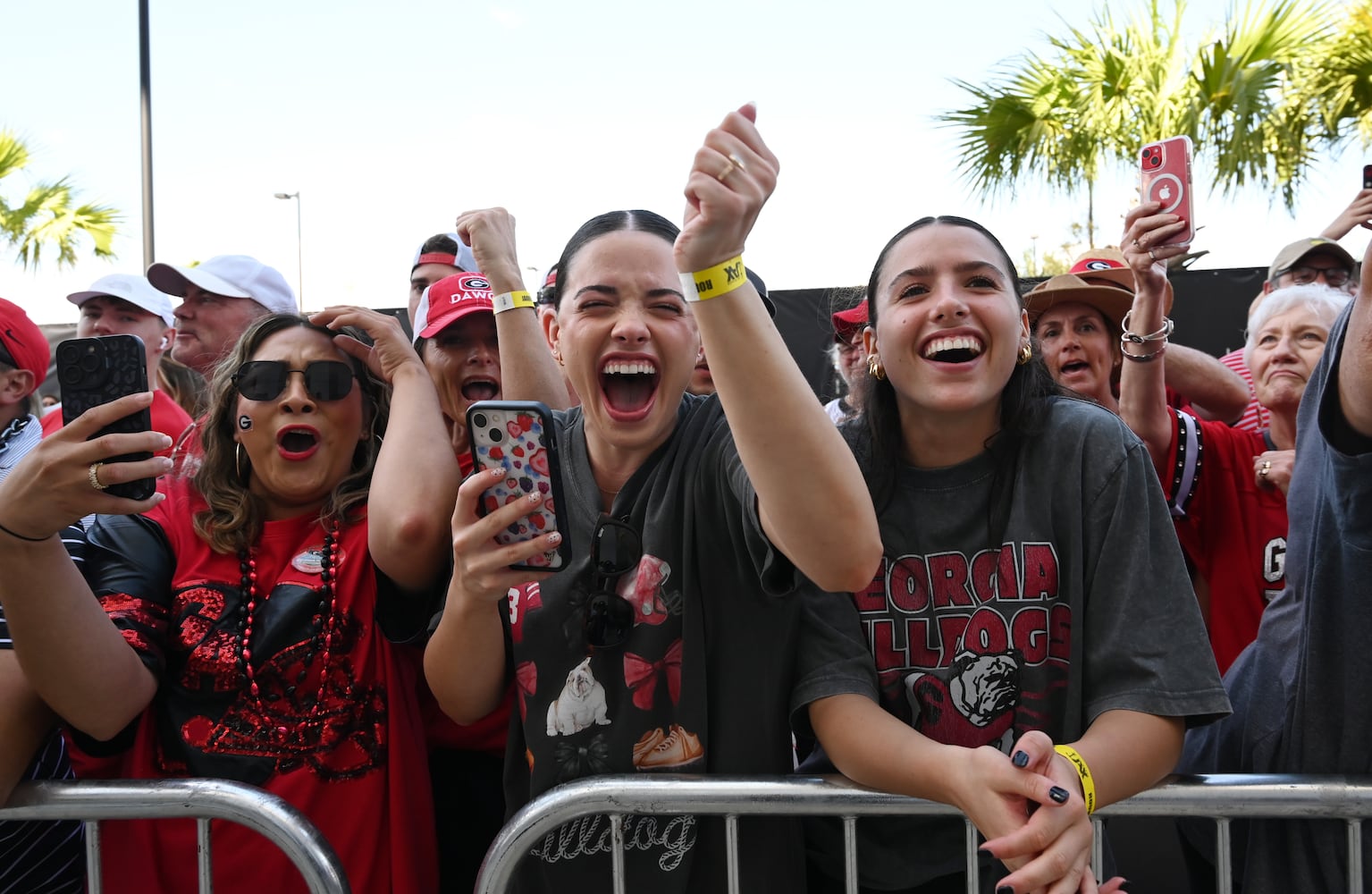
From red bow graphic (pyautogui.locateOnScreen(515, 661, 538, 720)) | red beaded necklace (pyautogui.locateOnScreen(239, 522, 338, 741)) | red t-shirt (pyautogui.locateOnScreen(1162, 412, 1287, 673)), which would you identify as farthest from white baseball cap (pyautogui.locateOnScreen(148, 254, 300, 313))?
red t-shirt (pyautogui.locateOnScreen(1162, 412, 1287, 673))

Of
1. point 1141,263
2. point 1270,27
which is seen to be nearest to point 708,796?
point 1141,263

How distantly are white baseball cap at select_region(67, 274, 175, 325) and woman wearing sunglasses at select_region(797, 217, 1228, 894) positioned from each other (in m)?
3.79

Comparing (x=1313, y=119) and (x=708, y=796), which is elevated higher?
(x=1313, y=119)

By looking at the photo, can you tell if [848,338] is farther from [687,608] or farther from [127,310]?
[127,310]

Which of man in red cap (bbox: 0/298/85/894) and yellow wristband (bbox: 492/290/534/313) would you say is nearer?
man in red cap (bbox: 0/298/85/894)

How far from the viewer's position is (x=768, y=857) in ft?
5.74

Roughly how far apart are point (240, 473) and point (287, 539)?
0.21 metres

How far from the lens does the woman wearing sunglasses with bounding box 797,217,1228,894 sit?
5.13ft

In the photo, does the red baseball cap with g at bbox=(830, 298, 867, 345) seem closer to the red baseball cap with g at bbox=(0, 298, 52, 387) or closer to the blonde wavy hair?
the blonde wavy hair

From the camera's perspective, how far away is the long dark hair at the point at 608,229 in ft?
6.04

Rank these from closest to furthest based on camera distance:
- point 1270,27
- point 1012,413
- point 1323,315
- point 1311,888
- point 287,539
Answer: point 1311,888 < point 1012,413 < point 287,539 < point 1323,315 < point 1270,27

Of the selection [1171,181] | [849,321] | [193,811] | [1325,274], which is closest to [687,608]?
[193,811]

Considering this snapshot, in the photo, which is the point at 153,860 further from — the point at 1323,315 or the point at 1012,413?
the point at 1323,315

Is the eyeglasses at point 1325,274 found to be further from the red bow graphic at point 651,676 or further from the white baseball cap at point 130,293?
the white baseball cap at point 130,293
